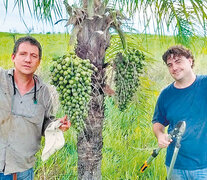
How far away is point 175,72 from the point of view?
90.9 inches

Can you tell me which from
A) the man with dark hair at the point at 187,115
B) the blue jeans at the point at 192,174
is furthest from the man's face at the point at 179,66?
the blue jeans at the point at 192,174

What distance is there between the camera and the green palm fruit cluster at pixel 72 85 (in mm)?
1829

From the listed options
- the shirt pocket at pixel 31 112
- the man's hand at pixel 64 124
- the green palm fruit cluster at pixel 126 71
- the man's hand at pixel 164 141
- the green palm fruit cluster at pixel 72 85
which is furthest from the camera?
the green palm fruit cluster at pixel 126 71

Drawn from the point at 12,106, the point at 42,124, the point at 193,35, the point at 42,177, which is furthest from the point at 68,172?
the point at 193,35

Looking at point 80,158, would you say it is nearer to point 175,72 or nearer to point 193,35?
point 175,72

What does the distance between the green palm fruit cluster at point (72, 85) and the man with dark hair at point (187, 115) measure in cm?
79

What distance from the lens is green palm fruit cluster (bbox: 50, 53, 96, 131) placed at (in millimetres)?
1829

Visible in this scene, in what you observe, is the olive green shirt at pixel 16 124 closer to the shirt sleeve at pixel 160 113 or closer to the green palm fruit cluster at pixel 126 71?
the green palm fruit cluster at pixel 126 71

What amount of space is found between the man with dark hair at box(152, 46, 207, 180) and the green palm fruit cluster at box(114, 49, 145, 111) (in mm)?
265

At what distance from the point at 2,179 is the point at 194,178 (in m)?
1.47

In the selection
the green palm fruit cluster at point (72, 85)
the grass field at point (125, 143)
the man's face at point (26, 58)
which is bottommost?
the grass field at point (125, 143)

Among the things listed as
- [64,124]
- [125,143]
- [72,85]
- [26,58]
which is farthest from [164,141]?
[125,143]

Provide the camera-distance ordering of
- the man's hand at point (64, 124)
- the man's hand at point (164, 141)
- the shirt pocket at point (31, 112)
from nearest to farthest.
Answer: the man's hand at point (64, 124) → the shirt pocket at point (31, 112) → the man's hand at point (164, 141)

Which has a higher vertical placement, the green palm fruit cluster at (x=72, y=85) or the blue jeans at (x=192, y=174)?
the green palm fruit cluster at (x=72, y=85)
